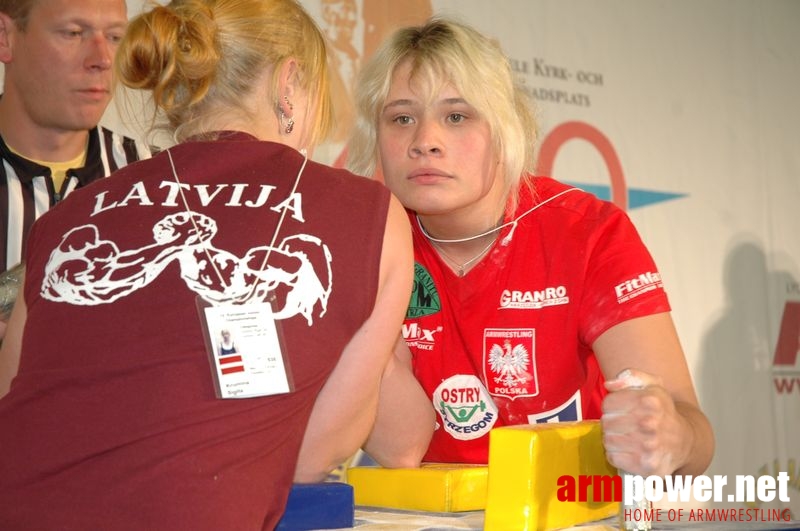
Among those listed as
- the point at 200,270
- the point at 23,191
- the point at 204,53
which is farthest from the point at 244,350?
the point at 23,191

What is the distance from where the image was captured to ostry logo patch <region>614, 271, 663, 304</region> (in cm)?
146

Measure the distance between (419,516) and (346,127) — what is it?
186 centimetres

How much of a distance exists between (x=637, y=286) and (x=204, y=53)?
735mm

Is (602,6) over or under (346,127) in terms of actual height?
over

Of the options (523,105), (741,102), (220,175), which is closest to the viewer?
(220,175)

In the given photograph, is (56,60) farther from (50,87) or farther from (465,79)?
(465,79)

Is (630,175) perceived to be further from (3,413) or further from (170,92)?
(3,413)

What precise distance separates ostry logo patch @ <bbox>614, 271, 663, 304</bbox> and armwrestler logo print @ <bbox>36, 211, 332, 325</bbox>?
1.97 ft

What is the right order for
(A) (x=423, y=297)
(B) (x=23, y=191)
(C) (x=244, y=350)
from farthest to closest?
(B) (x=23, y=191) < (A) (x=423, y=297) < (C) (x=244, y=350)

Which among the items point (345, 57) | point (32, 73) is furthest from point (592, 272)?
point (345, 57)

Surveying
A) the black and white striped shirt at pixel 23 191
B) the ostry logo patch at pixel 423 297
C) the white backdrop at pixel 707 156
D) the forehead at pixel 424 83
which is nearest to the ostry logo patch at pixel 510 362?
the ostry logo patch at pixel 423 297

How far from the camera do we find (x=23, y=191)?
214cm

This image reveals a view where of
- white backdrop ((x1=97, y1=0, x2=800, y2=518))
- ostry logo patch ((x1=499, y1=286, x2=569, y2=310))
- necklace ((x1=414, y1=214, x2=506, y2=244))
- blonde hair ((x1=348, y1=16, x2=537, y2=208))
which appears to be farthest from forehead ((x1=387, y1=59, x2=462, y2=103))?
white backdrop ((x1=97, y1=0, x2=800, y2=518))

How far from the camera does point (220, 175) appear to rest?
1.09 m
